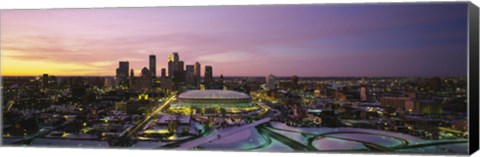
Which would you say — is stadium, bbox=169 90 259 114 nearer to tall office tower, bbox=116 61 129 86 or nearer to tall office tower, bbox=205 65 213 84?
tall office tower, bbox=205 65 213 84

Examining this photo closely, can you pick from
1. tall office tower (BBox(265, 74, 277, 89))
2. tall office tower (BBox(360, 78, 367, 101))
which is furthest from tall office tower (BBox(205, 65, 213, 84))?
tall office tower (BBox(360, 78, 367, 101))

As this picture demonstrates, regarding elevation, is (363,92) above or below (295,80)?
below

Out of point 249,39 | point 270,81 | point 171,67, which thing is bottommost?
point 270,81

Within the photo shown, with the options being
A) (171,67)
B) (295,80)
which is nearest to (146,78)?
(171,67)

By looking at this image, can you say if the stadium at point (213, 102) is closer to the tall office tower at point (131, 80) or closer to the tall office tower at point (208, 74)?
the tall office tower at point (208, 74)

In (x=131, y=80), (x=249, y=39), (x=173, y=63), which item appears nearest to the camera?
(x=249, y=39)

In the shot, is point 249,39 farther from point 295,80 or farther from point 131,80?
point 131,80
